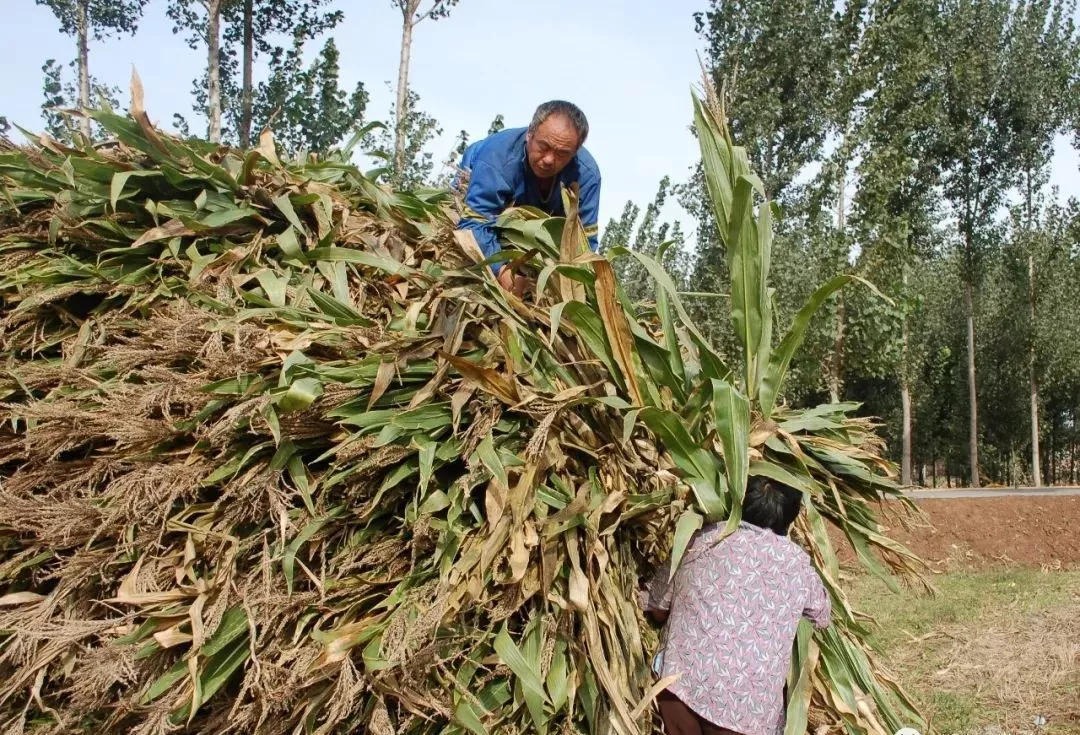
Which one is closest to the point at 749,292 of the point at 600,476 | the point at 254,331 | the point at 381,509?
the point at 600,476

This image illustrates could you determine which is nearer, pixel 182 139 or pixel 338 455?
pixel 338 455

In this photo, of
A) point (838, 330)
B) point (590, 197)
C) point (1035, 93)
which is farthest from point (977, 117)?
point (590, 197)

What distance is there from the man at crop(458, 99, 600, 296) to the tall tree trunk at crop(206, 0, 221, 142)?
11489mm

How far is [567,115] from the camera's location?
3.19 metres

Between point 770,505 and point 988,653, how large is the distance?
4.48 m

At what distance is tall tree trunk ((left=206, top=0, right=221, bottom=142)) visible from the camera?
13922 millimetres

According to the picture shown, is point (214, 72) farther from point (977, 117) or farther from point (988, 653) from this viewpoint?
point (977, 117)

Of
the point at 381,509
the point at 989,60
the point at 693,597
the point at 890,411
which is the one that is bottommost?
the point at 890,411

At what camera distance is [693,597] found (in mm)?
2418

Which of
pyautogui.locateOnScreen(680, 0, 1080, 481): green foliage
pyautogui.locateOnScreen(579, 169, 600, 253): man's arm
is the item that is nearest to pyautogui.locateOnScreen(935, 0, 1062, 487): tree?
pyautogui.locateOnScreen(680, 0, 1080, 481): green foliage

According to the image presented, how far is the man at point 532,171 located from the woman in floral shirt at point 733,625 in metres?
1.15

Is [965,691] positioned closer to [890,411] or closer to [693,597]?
[693,597]

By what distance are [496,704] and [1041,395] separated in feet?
110

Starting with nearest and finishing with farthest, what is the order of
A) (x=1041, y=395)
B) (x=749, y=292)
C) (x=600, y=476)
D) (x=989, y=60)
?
(x=600, y=476) < (x=749, y=292) < (x=989, y=60) < (x=1041, y=395)
